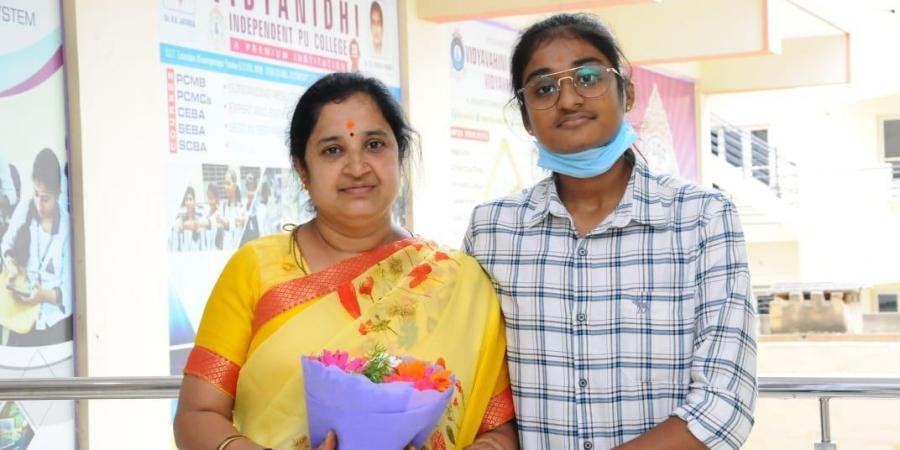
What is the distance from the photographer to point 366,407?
2.04m

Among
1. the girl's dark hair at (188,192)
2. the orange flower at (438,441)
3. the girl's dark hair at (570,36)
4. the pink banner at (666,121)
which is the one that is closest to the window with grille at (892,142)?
the pink banner at (666,121)

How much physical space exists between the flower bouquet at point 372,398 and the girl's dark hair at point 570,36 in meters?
0.63

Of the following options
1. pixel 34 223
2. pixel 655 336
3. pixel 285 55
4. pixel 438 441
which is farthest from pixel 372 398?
pixel 285 55

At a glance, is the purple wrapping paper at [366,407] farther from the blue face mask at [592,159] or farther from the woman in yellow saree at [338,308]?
the blue face mask at [592,159]

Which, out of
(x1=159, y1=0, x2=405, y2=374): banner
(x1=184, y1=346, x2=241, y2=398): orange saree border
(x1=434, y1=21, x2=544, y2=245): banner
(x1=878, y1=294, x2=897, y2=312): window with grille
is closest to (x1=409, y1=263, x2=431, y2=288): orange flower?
(x1=184, y1=346, x2=241, y2=398): orange saree border

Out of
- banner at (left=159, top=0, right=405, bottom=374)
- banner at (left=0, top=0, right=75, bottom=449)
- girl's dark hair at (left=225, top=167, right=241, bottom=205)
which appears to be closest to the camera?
banner at (left=0, top=0, right=75, bottom=449)

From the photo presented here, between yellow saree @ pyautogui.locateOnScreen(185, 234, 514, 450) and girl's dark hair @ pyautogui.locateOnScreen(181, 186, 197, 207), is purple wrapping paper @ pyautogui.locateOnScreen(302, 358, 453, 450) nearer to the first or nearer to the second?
yellow saree @ pyautogui.locateOnScreen(185, 234, 514, 450)

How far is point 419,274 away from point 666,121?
14303 mm

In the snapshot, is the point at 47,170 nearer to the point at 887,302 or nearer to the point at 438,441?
the point at 438,441

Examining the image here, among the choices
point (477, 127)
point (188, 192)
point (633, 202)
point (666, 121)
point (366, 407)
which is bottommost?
point (366, 407)

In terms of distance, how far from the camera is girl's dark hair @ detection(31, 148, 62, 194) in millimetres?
5695

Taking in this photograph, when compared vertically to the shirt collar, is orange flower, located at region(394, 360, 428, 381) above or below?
below

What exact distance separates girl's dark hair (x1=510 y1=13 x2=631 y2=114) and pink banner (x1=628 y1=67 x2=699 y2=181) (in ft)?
39.2

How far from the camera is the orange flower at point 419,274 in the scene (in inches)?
95.2
